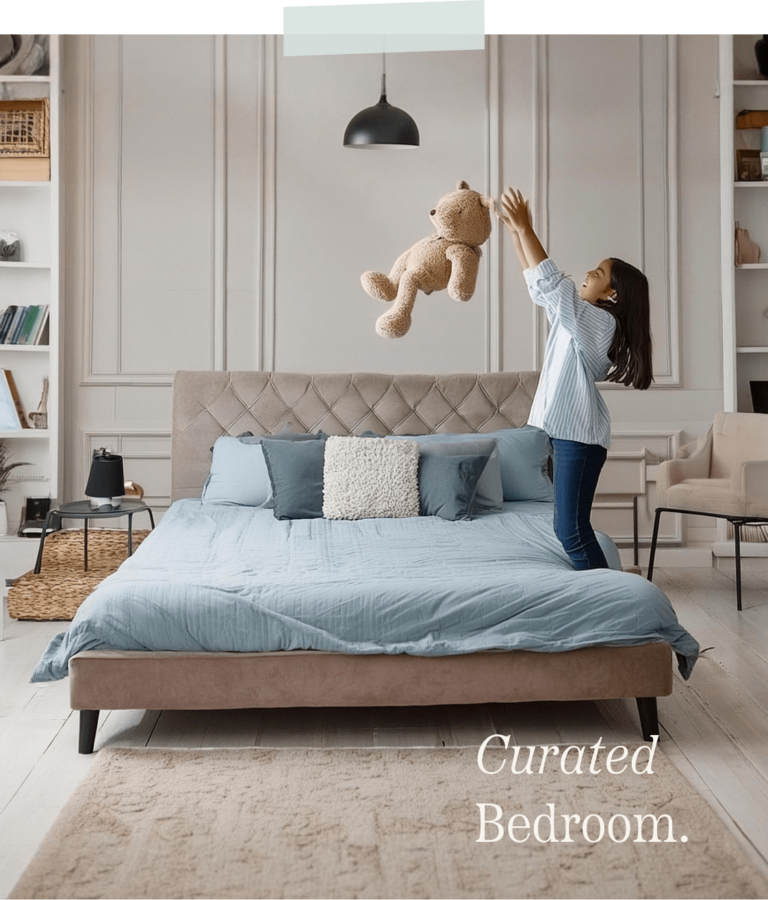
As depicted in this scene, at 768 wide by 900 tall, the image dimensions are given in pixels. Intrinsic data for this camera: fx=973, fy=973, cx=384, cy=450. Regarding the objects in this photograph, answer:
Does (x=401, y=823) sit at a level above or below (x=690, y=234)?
below

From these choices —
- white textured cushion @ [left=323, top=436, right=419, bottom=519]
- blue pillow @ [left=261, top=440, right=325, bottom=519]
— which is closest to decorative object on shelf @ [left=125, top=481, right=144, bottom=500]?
blue pillow @ [left=261, top=440, right=325, bottom=519]

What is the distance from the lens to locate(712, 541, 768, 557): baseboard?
5.34 m

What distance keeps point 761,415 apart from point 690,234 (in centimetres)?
115

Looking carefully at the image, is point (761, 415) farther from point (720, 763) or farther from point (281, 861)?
point (281, 861)

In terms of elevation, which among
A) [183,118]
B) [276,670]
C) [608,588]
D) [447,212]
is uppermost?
[183,118]

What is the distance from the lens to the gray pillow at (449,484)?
4.13m

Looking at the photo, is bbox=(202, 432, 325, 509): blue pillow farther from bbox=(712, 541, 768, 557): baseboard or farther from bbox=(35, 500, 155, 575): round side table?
bbox=(712, 541, 768, 557): baseboard

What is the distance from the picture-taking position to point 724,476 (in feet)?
16.4

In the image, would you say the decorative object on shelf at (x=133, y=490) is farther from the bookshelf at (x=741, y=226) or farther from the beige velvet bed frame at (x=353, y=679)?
the bookshelf at (x=741, y=226)

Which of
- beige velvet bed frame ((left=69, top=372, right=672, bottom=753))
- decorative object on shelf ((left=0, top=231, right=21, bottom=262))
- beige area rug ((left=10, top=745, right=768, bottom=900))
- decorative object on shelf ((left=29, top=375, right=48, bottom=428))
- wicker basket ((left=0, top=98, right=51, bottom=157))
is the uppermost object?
wicker basket ((left=0, top=98, right=51, bottom=157))

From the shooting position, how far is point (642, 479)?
17.4 feet

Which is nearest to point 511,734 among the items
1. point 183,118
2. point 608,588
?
point 608,588

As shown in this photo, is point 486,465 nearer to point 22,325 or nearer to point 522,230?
point 522,230

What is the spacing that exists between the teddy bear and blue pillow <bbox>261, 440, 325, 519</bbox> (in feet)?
3.33
